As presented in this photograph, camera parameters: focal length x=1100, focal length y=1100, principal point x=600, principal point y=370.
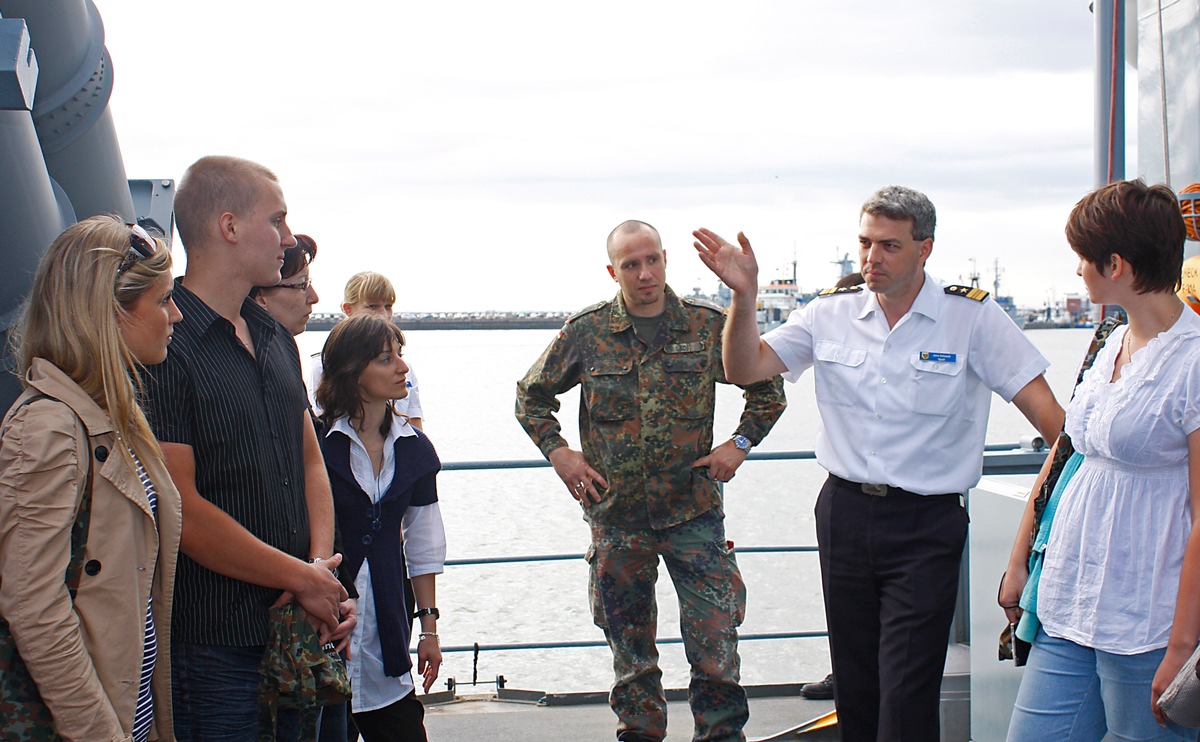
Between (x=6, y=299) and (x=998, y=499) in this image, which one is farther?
(x=998, y=499)

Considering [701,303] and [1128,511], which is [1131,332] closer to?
[1128,511]

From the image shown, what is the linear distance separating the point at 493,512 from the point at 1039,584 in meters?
7.15

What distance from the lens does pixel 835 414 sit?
3092mm

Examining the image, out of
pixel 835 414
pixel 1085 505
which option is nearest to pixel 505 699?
pixel 835 414

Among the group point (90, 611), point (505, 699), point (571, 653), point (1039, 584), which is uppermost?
point (90, 611)

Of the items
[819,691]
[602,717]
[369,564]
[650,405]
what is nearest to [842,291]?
[650,405]

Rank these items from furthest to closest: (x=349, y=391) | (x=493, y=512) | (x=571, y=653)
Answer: (x=493, y=512) → (x=571, y=653) → (x=349, y=391)

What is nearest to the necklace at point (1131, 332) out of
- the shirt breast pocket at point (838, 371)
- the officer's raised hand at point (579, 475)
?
the shirt breast pocket at point (838, 371)

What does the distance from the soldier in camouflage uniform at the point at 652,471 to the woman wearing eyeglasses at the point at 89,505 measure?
1.80 metres

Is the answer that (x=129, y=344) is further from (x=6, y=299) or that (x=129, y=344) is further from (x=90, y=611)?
(x=6, y=299)

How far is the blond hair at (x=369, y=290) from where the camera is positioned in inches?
162

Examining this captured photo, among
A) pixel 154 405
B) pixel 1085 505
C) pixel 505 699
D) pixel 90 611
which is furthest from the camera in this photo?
pixel 505 699

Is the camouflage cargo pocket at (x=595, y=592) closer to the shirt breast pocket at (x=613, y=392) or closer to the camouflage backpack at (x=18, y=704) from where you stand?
the shirt breast pocket at (x=613, y=392)

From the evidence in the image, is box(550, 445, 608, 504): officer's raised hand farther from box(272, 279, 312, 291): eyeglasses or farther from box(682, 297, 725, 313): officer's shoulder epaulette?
box(272, 279, 312, 291): eyeglasses
